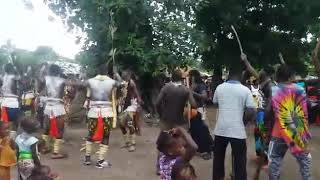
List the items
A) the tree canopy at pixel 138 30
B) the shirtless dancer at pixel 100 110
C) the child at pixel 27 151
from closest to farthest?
1. the child at pixel 27 151
2. the shirtless dancer at pixel 100 110
3. the tree canopy at pixel 138 30

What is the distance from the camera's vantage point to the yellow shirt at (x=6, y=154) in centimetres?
586

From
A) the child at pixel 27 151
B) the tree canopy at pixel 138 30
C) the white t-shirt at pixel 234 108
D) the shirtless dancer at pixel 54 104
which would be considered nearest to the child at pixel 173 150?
the child at pixel 27 151

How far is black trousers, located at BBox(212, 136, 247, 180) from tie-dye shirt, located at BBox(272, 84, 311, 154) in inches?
21.4

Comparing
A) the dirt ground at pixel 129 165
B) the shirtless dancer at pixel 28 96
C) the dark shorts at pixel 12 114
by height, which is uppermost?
the shirtless dancer at pixel 28 96

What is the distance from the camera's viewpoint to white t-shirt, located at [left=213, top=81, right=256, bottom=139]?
6.61m

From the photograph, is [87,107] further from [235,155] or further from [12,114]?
[235,155]

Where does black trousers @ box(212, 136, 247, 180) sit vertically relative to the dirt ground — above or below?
above

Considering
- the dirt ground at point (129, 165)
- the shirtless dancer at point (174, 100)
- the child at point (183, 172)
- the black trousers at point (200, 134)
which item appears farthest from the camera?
the black trousers at point (200, 134)

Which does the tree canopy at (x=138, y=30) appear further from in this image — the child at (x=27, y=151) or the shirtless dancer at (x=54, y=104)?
the child at (x=27, y=151)

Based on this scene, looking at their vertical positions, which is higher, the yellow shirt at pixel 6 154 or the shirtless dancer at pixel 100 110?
the shirtless dancer at pixel 100 110

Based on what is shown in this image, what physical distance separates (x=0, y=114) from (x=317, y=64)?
5.74 meters

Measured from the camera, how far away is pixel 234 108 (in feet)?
21.7

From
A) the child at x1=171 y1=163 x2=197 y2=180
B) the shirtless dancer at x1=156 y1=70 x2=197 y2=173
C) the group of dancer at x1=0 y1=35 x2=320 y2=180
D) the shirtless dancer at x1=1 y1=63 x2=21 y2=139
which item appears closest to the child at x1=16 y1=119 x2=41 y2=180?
the group of dancer at x1=0 y1=35 x2=320 y2=180

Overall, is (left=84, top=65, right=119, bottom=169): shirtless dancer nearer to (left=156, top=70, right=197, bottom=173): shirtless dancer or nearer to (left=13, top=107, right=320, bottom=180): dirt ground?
(left=13, top=107, right=320, bottom=180): dirt ground
